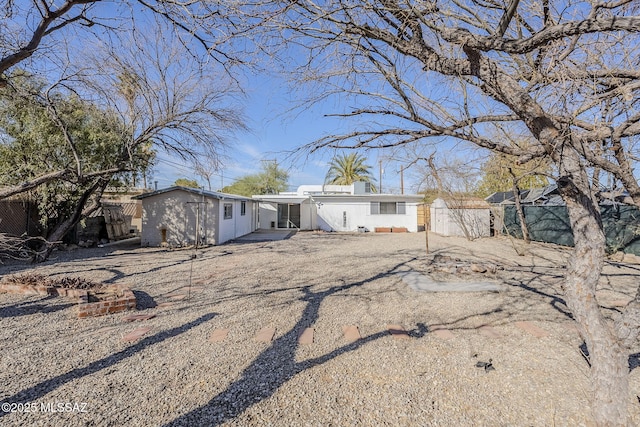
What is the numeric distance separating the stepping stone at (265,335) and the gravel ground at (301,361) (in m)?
0.07

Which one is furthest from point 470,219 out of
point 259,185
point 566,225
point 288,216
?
point 259,185

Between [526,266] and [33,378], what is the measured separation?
30.8ft

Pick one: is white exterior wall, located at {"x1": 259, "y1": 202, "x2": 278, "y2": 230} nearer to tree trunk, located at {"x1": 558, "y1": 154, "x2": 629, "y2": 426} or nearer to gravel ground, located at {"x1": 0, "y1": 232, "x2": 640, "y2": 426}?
gravel ground, located at {"x1": 0, "y1": 232, "x2": 640, "y2": 426}

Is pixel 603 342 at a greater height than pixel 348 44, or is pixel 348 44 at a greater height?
pixel 348 44

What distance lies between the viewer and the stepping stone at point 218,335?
341cm

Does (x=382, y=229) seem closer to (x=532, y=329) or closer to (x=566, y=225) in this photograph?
(x=566, y=225)

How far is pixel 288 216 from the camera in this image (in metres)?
20.9

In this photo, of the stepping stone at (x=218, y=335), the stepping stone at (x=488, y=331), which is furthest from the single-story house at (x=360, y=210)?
the stepping stone at (x=218, y=335)

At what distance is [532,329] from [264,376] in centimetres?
324

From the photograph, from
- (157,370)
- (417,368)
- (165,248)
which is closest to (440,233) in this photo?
(165,248)

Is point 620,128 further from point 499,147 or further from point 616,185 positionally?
point 616,185

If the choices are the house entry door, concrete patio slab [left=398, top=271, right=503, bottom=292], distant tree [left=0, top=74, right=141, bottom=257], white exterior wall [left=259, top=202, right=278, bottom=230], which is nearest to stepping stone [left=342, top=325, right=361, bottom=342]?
concrete patio slab [left=398, top=271, right=503, bottom=292]

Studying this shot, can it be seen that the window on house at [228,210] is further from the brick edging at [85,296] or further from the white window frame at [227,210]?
the brick edging at [85,296]

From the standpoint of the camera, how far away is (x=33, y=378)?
262 cm
